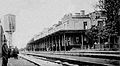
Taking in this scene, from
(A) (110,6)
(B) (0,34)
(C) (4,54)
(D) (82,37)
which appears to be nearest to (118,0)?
(A) (110,6)

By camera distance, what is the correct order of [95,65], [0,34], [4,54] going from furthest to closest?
A: [95,65]
[4,54]
[0,34]

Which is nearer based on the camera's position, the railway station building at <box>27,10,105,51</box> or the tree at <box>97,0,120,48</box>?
the tree at <box>97,0,120,48</box>

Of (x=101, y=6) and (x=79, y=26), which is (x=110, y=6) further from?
(x=79, y=26)

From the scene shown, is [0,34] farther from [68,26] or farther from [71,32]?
[68,26]

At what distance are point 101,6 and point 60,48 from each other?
26767 mm

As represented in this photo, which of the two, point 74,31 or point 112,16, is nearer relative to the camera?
point 112,16

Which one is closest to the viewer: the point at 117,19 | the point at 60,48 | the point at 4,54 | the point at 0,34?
the point at 0,34

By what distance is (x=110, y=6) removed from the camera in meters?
30.6

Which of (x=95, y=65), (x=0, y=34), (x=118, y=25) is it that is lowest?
(x=95, y=65)

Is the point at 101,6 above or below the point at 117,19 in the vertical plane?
above

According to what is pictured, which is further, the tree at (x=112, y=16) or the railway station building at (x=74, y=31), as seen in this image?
the railway station building at (x=74, y=31)

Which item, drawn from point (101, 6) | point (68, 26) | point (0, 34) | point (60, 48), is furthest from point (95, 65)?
point (68, 26)

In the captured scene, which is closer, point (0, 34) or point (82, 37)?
point (0, 34)

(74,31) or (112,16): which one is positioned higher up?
(74,31)
